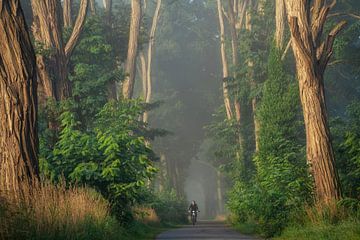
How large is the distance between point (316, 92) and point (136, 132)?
89.5 feet

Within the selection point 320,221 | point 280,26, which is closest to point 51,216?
point 320,221

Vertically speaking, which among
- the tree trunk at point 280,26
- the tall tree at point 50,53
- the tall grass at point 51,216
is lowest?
the tall grass at point 51,216

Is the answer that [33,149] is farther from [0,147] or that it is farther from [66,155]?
[66,155]

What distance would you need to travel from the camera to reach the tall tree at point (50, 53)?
27.7 m

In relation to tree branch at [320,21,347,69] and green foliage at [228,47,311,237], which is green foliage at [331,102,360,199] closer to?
green foliage at [228,47,311,237]

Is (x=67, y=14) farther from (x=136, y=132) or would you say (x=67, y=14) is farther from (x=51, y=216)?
(x=51, y=216)

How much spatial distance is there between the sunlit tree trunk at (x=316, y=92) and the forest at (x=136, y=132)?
0.04 metres

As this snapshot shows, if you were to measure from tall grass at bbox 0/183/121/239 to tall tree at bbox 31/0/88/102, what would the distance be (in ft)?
34.1

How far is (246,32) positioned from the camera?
47719 millimetres

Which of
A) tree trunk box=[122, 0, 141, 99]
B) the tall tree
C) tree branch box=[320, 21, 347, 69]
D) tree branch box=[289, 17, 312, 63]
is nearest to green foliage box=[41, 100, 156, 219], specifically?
tree branch box=[289, 17, 312, 63]

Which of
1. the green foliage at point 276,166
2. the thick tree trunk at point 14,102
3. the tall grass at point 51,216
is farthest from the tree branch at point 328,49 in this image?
the thick tree trunk at point 14,102

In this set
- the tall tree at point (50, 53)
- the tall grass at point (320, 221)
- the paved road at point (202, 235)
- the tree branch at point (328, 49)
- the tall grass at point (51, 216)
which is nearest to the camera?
the tall grass at point (51, 216)

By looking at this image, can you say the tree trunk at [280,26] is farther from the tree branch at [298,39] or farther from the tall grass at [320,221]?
the tall grass at [320,221]

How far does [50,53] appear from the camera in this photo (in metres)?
27.8
